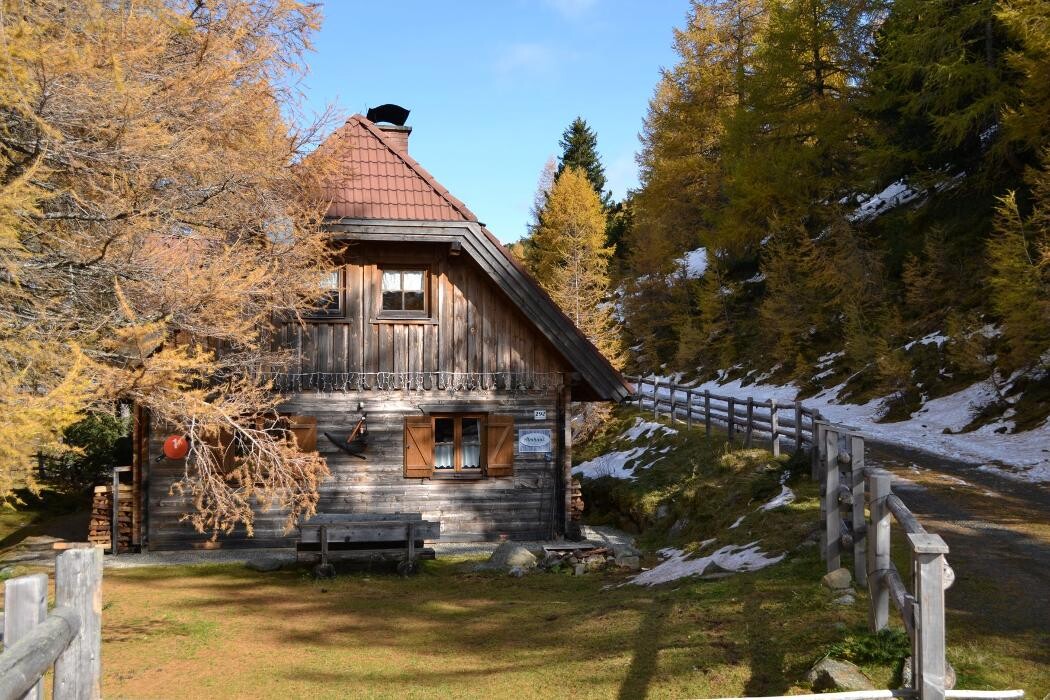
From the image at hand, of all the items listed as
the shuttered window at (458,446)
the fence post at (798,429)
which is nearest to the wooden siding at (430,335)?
the shuttered window at (458,446)

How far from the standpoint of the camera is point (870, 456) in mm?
16109

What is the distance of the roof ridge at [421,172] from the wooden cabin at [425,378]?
3cm

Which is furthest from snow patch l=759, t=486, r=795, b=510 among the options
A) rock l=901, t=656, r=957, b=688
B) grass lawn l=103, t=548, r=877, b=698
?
rock l=901, t=656, r=957, b=688

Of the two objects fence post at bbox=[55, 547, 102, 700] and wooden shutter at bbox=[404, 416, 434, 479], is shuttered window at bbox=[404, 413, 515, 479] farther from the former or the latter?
fence post at bbox=[55, 547, 102, 700]

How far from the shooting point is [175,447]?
1474 centimetres

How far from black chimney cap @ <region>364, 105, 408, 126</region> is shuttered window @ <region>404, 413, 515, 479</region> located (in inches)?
275

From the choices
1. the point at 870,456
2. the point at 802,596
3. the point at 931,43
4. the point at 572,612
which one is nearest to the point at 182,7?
the point at 572,612

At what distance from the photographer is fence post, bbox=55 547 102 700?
3746 millimetres

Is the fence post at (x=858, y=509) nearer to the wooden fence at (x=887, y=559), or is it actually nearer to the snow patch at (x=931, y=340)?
the wooden fence at (x=887, y=559)

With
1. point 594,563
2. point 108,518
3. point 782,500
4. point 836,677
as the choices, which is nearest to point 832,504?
point 836,677

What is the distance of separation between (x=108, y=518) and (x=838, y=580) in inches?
517

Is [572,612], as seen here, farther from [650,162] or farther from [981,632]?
[650,162]

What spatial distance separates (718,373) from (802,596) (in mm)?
28805

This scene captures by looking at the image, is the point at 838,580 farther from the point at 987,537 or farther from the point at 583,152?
the point at 583,152
